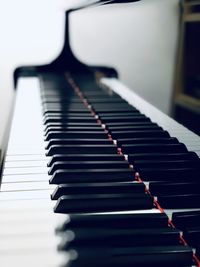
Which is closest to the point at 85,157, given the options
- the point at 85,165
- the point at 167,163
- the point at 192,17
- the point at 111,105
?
the point at 85,165

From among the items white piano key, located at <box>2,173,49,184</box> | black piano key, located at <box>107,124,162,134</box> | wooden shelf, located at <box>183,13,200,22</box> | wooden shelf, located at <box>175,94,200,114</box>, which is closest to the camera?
white piano key, located at <box>2,173,49,184</box>

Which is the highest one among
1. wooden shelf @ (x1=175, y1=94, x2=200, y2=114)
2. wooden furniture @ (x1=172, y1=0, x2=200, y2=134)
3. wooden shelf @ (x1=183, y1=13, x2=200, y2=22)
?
wooden shelf @ (x1=183, y1=13, x2=200, y2=22)

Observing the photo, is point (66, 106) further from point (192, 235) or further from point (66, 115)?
point (192, 235)

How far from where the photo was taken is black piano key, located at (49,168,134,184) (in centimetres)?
72

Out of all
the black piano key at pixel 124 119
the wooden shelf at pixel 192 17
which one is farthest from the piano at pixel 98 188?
the wooden shelf at pixel 192 17

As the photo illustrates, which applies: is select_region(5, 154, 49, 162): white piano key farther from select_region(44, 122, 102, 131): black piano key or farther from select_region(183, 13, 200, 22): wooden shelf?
select_region(183, 13, 200, 22): wooden shelf

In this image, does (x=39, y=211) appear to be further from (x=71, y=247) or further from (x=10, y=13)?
(x=10, y=13)

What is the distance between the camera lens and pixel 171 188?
2.28 feet

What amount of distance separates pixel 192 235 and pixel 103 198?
5.9 inches

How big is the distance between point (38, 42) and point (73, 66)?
0.60 metres

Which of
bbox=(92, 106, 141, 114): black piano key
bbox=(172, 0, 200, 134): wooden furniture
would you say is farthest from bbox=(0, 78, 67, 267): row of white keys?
bbox=(172, 0, 200, 134): wooden furniture

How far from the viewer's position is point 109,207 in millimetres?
625

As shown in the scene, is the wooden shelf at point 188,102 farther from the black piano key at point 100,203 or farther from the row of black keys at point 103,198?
the black piano key at point 100,203

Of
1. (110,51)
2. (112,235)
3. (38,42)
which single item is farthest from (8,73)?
(112,235)
